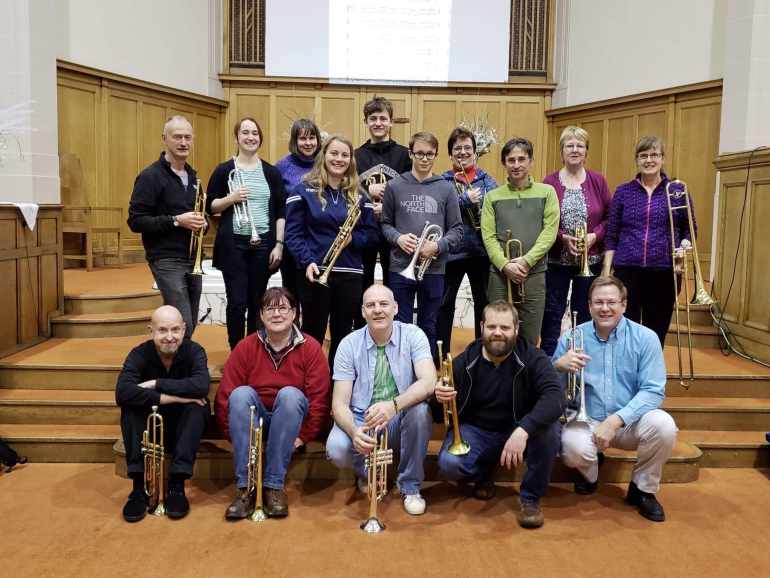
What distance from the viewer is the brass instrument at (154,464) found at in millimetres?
3178

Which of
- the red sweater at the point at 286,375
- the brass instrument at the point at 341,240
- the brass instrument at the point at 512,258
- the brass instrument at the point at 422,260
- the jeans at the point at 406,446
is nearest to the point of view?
the jeans at the point at 406,446

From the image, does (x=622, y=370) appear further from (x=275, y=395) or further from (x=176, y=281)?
(x=176, y=281)

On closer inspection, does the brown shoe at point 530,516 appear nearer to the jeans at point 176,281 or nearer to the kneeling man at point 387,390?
the kneeling man at point 387,390

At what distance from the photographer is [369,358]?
10.9ft

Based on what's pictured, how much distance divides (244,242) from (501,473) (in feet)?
5.94

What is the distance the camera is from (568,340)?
345cm

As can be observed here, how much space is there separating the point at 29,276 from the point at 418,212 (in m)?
2.94

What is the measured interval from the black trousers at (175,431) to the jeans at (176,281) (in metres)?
0.52

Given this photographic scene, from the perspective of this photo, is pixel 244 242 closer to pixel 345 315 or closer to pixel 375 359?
pixel 345 315

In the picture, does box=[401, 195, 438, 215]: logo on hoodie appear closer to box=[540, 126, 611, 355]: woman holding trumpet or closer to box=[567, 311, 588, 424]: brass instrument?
box=[540, 126, 611, 355]: woman holding trumpet

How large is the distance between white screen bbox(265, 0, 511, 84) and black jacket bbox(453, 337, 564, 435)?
702 centimetres

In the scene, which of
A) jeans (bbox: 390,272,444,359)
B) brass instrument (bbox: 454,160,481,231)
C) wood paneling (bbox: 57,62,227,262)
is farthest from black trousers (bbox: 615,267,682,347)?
wood paneling (bbox: 57,62,227,262)

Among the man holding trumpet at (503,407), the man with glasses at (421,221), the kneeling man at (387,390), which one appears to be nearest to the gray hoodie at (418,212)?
the man with glasses at (421,221)

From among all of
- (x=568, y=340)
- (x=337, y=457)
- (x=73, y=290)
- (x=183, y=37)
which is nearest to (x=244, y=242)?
(x=337, y=457)
